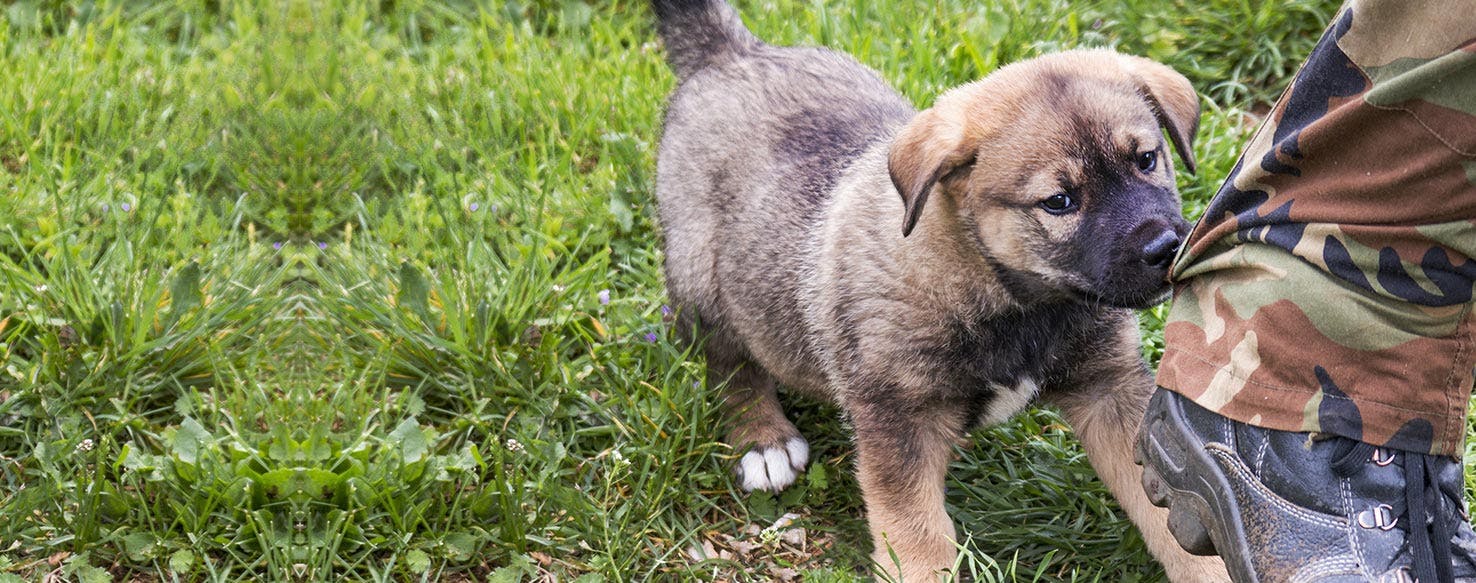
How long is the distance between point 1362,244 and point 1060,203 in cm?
66

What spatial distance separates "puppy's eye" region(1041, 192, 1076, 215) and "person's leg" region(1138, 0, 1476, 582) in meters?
0.31

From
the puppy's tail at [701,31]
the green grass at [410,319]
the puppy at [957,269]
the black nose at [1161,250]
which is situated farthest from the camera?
the puppy's tail at [701,31]

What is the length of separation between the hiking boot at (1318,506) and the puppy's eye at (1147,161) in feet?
1.77

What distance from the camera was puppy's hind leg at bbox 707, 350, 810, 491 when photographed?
10.5ft

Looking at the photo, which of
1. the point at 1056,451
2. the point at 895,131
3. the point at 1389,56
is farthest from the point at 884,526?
the point at 1389,56

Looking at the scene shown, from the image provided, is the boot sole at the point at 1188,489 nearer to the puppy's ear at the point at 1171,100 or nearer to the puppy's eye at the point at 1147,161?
the puppy's eye at the point at 1147,161

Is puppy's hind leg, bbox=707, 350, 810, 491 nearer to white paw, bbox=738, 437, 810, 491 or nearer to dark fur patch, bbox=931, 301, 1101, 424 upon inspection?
white paw, bbox=738, 437, 810, 491

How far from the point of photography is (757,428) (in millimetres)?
3355

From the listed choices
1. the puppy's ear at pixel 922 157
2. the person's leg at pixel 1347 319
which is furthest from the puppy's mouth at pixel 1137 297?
the puppy's ear at pixel 922 157

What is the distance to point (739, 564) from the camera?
2943mm

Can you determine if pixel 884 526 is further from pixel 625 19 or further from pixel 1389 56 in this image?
pixel 625 19

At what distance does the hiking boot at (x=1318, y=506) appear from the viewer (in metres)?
2.14

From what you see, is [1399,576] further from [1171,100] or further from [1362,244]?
[1171,100]

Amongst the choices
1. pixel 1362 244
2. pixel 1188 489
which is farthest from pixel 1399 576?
pixel 1362 244
